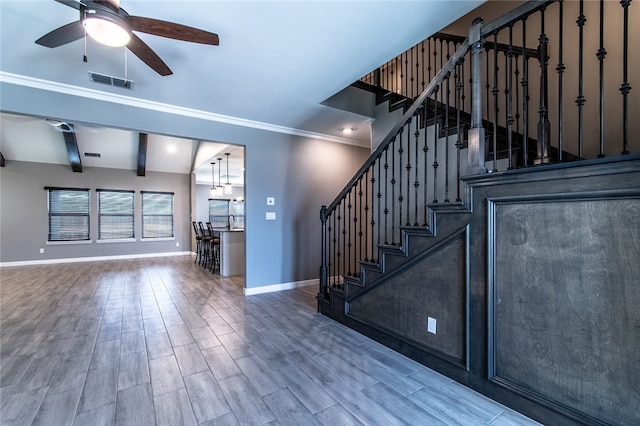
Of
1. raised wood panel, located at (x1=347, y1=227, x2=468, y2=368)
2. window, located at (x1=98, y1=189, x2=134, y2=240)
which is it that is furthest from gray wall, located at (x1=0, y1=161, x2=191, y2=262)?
raised wood panel, located at (x1=347, y1=227, x2=468, y2=368)

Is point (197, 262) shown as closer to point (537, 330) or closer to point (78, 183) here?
point (78, 183)

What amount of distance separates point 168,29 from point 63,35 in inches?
31.0

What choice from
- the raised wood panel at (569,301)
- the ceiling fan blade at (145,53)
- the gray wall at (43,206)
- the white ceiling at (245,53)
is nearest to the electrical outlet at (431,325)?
the raised wood panel at (569,301)

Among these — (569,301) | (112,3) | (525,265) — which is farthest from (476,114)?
(112,3)

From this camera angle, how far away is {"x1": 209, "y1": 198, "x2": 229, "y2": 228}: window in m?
10.9

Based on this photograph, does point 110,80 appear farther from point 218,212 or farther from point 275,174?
point 218,212

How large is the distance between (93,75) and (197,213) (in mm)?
7293

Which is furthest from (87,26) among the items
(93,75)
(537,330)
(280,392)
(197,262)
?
(197,262)

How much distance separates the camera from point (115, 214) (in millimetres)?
8875

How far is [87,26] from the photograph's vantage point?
1822 millimetres

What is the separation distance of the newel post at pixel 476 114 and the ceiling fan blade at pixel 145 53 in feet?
7.97

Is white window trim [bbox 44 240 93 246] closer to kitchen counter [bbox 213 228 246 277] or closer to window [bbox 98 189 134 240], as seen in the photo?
window [bbox 98 189 134 240]

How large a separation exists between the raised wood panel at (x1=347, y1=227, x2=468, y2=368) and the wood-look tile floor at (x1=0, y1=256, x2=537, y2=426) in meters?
0.23

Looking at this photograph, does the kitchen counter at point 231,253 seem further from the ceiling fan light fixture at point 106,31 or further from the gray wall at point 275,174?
the ceiling fan light fixture at point 106,31
